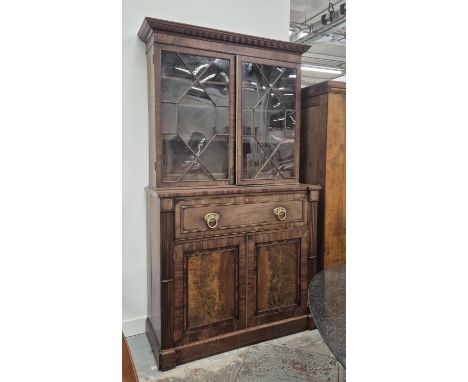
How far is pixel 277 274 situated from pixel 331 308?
116 cm

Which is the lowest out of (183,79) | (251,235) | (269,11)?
(251,235)

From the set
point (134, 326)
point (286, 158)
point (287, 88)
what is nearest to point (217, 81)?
point (287, 88)

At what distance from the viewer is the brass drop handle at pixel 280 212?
2240 mm

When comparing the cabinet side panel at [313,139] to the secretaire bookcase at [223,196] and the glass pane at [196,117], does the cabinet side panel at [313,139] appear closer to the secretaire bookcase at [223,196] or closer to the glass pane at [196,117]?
the secretaire bookcase at [223,196]

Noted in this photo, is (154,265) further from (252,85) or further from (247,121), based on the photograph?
(252,85)

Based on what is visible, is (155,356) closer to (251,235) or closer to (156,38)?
(251,235)

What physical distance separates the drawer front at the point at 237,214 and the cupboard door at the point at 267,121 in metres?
0.16

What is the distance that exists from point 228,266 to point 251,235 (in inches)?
8.9

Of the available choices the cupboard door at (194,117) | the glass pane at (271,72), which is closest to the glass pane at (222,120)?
the cupboard door at (194,117)

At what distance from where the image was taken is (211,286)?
6.85 ft

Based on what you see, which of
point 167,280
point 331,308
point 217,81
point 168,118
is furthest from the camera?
point 217,81
